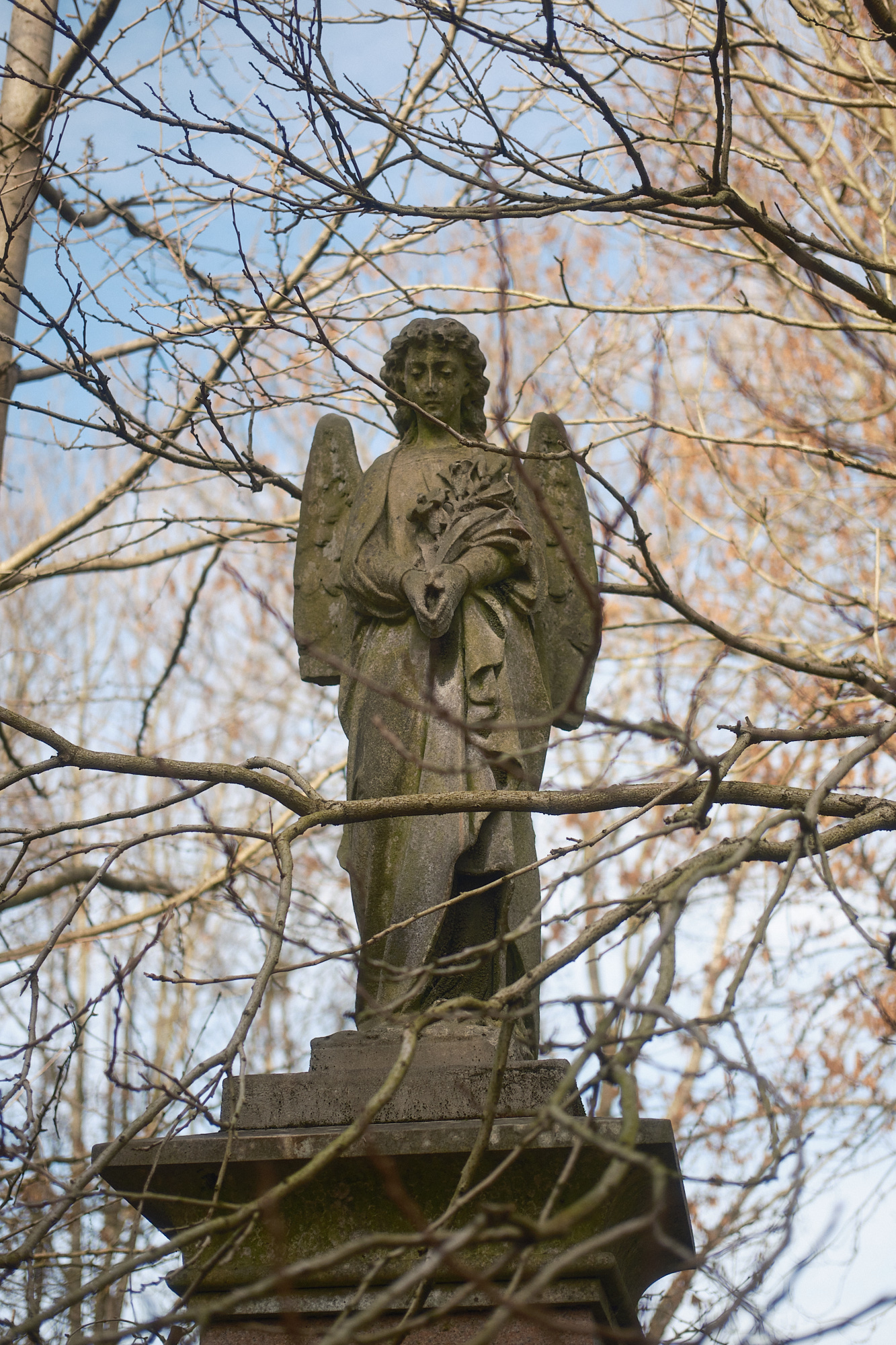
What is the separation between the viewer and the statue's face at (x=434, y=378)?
4953mm

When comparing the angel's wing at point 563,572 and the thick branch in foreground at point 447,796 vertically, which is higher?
the angel's wing at point 563,572

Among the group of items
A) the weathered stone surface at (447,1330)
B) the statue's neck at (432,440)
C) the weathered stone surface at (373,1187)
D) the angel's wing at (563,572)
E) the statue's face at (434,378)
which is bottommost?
the weathered stone surface at (447,1330)

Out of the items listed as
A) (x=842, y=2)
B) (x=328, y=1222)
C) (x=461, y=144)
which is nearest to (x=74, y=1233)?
(x=328, y=1222)

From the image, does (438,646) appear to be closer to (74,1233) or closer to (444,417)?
(444,417)

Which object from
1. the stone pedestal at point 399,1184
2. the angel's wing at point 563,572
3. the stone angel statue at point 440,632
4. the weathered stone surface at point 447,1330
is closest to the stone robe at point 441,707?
the stone angel statue at point 440,632

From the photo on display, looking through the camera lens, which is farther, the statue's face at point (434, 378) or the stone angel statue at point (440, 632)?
the statue's face at point (434, 378)

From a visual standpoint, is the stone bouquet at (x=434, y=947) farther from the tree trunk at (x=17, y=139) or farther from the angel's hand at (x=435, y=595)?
the tree trunk at (x=17, y=139)

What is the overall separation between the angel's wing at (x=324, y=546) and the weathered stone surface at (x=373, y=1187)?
163cm

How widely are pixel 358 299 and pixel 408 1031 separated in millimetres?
5250

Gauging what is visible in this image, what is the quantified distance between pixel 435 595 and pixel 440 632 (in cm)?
12

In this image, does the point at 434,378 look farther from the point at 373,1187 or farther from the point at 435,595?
the point at 373,1187

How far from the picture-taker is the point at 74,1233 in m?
10.1

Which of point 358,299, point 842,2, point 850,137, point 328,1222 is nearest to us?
point 328,1222

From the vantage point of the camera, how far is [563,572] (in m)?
4.99
